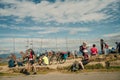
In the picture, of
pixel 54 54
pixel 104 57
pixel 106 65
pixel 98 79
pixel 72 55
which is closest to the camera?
pixel 98 79

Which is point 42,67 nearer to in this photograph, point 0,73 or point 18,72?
point 18,72

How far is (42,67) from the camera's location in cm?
2341

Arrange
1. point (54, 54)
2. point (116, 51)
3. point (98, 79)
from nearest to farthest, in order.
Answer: point (98, 79) < point (116, 51) < point (54, 54)

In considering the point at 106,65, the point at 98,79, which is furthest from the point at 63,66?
the point at 98,79

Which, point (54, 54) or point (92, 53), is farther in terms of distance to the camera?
point (54, 54)

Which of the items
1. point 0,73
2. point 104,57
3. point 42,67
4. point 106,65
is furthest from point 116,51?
point 0,73

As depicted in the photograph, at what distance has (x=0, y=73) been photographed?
23.3 meters

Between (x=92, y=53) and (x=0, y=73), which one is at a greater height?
(x=92, y=53)

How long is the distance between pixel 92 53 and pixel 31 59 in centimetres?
638

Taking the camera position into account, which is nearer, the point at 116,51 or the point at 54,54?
the point at 116,51

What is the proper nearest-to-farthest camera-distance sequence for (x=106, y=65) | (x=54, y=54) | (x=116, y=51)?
(x=106, y=65) < (x=116, y=51) < (x=54, y=54)

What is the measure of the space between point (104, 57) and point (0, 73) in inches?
408

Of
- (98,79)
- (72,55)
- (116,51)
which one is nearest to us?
(98,79)

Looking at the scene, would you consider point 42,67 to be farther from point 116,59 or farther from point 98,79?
point 98,79
